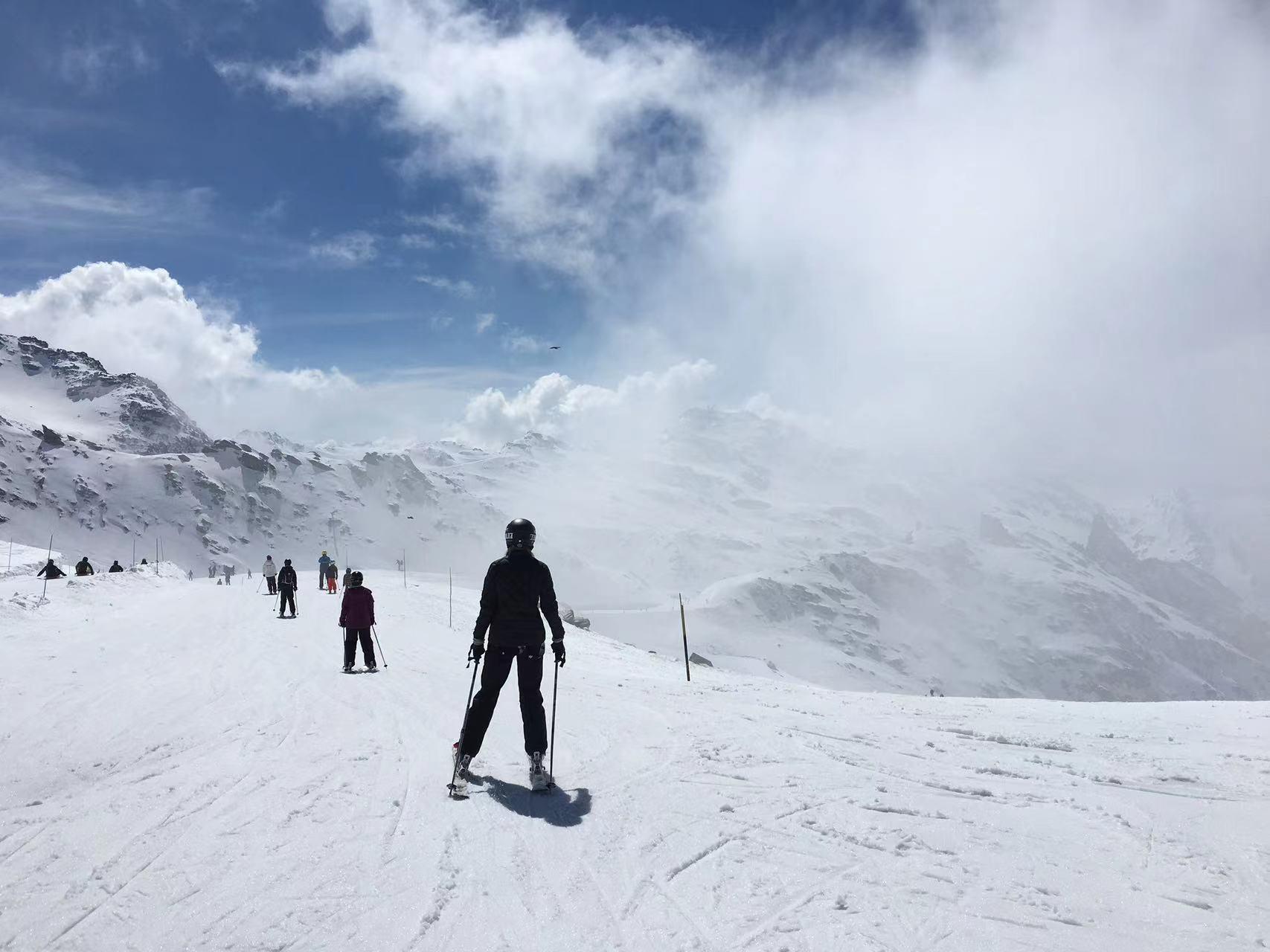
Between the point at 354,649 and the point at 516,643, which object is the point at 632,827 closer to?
the point at 516,643

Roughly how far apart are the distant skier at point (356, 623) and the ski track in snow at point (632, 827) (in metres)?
2.64

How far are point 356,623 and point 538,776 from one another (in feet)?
31.9

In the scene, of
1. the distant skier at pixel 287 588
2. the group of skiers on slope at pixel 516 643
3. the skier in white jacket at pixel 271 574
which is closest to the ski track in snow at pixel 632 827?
the group of skiers on slope at pixel 516 643

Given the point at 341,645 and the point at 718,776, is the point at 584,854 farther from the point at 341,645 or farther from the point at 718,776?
the point at 341,645

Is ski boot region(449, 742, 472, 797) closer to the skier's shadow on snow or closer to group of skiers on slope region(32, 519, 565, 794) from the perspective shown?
group of skiers on slope region(32, 519, 565, 794)

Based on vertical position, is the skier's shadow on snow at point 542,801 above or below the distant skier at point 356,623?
below

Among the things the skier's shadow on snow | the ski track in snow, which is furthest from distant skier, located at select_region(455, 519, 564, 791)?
the ski track in snow

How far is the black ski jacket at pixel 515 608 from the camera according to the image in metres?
7.93

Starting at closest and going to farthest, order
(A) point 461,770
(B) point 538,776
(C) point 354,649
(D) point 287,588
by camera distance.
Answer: (B) point 538,776 < (A) point 461,770 < (C) point 354,649 < (D) point 287,588

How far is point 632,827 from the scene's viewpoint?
659cm

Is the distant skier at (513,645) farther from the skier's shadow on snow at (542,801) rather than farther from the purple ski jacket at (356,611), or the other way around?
the purple ski jacket at (356,611)

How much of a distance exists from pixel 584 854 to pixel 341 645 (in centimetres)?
1577

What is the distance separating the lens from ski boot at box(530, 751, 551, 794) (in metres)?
7.49

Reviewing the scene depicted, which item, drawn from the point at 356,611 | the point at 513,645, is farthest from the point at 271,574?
the point at 513,645
